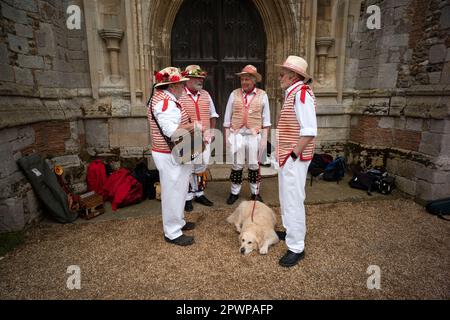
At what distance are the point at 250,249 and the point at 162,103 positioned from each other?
6.35 feet

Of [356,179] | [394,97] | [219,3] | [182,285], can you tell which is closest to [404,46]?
[394,97]

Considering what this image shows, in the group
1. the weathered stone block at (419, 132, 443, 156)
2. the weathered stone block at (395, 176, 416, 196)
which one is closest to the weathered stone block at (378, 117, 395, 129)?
the weathered stone block at (419, 132, 443, 156)

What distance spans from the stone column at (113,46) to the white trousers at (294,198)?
424cm

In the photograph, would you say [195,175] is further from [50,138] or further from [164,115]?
[50,138]

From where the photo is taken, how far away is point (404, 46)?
204 inches

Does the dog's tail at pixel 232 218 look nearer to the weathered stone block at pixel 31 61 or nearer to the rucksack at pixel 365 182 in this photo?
the rucksack at pixel 365 182

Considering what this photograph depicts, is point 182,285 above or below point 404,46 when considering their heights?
below

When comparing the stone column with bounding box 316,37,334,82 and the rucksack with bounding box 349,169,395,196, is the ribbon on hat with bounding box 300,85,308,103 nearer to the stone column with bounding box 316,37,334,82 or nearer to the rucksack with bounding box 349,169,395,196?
the rucksack with bounding box 349,169,395,196

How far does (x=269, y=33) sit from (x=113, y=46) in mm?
3382

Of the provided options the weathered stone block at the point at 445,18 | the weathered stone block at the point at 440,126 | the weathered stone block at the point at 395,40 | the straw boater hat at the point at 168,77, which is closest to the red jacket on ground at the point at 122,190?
the straw boater hat at the point at 168,77

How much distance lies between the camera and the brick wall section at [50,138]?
4410mm

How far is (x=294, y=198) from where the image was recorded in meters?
2.98

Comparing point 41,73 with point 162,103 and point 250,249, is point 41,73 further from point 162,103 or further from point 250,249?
point 250,249

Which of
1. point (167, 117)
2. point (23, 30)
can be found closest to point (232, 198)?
point (167, 117)
